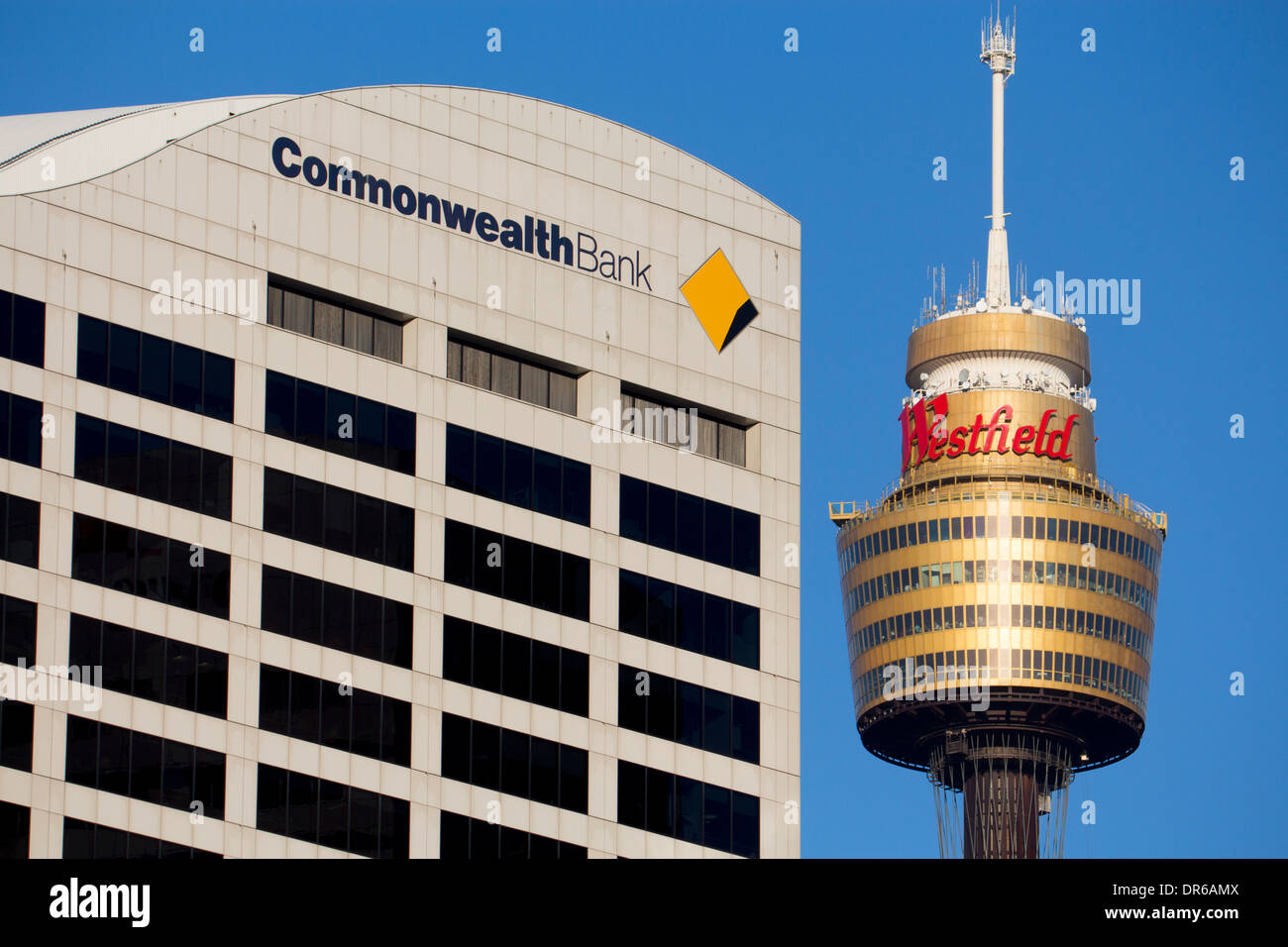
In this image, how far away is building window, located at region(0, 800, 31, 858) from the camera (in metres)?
71.9

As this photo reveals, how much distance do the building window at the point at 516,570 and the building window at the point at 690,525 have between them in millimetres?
2685

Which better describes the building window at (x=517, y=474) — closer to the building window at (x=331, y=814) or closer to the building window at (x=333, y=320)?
the building window at (x=333, y=320)

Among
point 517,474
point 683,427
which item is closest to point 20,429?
point 517,474

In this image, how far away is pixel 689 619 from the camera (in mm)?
87438

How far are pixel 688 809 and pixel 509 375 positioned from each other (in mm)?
14656

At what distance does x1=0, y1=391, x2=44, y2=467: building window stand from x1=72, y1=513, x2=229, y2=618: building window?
2180 mm

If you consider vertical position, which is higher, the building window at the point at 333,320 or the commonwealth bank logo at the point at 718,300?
the commonwealth bank logo at the point at 718,300

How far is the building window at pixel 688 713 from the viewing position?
85.3 metres

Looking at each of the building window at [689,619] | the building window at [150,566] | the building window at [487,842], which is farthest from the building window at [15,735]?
the building window at [689,619]

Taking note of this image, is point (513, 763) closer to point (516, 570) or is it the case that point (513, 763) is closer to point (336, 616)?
point (516, 570)

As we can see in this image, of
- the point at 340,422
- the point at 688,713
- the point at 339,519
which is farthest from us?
the point at 688,713
